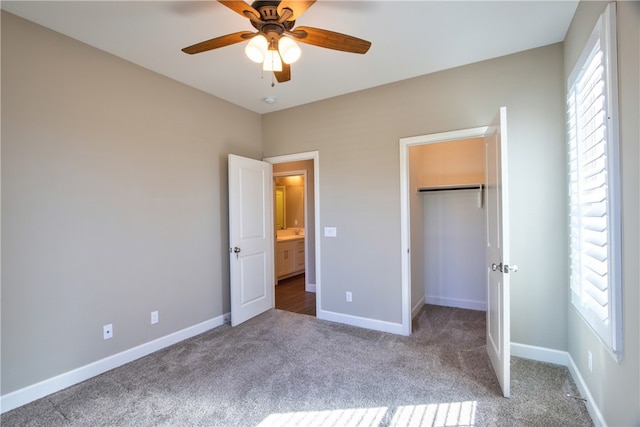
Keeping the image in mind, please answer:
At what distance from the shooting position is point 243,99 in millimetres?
3570

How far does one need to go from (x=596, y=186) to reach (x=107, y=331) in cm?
370

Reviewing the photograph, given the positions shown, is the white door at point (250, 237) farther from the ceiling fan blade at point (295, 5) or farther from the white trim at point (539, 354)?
the white trim at point (539, 354)

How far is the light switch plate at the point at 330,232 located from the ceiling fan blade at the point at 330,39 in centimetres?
210

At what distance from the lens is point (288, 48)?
5.67 ft

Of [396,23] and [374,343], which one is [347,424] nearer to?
[374,343]

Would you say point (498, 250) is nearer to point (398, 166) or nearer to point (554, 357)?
point (554, 357)

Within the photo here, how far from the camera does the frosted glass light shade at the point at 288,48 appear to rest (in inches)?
67.9

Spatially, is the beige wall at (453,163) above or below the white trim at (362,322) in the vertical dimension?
above

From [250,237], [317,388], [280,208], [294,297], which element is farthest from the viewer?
[280,208]

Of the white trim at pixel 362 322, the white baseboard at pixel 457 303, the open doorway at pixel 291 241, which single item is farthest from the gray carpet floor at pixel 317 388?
the open doorway at pixel 291 241

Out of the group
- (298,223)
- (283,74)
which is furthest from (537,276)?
(298,223)

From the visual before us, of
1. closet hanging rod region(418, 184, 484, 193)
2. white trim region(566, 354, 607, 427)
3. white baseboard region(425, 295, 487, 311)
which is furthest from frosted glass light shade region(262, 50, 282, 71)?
white baseboard region(425, 295, 487, 311)

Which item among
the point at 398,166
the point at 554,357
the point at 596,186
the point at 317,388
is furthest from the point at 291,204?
the point at 596,186

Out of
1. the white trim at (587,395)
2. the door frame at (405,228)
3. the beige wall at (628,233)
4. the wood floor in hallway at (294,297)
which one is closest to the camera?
the beige wall at (628,233)
